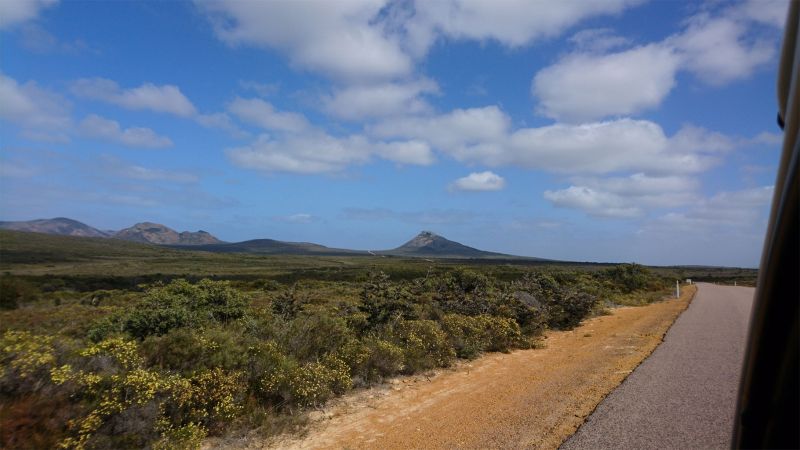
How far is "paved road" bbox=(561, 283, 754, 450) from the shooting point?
5.35m

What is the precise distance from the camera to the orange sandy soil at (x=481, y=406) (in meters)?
6.04

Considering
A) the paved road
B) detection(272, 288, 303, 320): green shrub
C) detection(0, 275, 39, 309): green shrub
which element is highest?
detection(272, 288, 303, 320): green shrub

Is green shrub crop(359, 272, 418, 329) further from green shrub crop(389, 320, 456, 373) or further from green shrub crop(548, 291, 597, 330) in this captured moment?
green shrub crop(548, 291, 597, 330)

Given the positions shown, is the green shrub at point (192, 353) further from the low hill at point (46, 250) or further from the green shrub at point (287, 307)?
the low hill at point (46, 250)

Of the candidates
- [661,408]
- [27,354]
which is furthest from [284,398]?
[661,408]

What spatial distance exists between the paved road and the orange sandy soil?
0.28m

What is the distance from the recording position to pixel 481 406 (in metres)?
7.37

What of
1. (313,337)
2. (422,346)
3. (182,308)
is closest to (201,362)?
(313,337)

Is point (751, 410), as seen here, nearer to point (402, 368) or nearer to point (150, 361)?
point (150, 361)

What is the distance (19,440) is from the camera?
187 inches

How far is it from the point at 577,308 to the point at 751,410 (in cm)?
1755

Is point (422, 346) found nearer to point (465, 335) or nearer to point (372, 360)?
point (372, 360)

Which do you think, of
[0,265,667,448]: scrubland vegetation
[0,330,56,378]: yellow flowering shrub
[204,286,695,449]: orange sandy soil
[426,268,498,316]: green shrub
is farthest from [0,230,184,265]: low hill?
[204,286,695,449]: orange sandy soil

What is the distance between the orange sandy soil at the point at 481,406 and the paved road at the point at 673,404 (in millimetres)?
283
